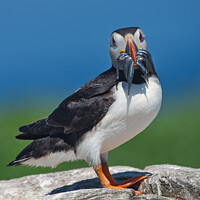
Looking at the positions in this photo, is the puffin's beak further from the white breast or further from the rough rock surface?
the rough rock surface

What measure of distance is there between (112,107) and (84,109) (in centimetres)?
49

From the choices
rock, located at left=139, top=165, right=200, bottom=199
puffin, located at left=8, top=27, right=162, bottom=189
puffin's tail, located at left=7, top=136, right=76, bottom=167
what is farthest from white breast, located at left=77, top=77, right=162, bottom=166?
rock, located at left=139, top=165, right=200, bottom=199

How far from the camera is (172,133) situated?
41.9 feet

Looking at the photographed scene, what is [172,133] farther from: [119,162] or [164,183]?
[164,183]

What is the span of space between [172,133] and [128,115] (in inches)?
284

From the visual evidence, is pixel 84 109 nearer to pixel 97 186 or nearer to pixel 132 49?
pixel 132 49

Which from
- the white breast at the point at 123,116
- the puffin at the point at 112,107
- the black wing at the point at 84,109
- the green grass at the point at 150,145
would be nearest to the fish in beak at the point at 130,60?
the puffin at the point at 112,107

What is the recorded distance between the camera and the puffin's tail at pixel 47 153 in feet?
20.9

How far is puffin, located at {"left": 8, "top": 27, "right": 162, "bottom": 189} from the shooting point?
Result: 5871 mm

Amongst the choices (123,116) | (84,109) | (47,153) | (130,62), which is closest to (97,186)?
(47,153)

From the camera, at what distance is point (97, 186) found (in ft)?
23.2

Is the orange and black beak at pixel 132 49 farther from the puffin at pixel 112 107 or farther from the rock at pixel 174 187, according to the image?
the rock at pixel 174 187

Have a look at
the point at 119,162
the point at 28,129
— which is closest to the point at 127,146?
the point at 119,162

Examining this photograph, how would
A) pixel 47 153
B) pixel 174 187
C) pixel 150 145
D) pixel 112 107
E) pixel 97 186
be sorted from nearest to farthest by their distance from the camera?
pixel 112 107 → pixel 174 187 → pixel 47 153 → pixel 97 186 → pixel 150 145
